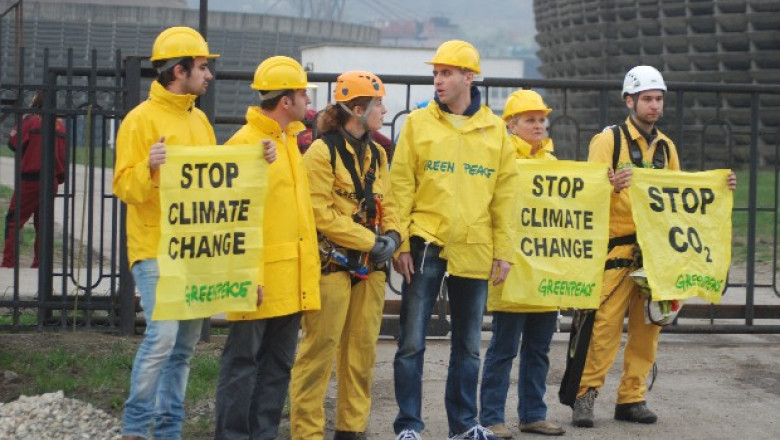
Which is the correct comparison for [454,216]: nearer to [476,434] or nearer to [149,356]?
[476,434]

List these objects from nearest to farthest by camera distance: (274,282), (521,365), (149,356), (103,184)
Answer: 1. (149,356)
2. (274,282)
3. (521,365)
4. (103,184)

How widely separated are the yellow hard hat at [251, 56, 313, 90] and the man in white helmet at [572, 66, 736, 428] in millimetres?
2231

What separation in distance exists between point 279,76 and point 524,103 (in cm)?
178

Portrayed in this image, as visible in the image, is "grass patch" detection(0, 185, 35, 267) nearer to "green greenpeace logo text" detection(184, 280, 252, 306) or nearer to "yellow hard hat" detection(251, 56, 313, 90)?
"yellow hard hat" detection(251, 56, 313, 90)

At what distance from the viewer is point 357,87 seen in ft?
24.5

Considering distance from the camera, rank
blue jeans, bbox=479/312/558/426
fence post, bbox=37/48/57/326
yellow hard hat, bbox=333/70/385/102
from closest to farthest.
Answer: yellow hard hat, bbox=333/70/385/102, blue jeans, bbox=479/312/558/426, fence post, bbox=37/48/57/326

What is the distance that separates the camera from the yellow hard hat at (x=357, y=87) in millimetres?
7473

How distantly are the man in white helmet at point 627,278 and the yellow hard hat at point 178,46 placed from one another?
267 centimetres

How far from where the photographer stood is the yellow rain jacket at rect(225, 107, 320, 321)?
22.7 feet

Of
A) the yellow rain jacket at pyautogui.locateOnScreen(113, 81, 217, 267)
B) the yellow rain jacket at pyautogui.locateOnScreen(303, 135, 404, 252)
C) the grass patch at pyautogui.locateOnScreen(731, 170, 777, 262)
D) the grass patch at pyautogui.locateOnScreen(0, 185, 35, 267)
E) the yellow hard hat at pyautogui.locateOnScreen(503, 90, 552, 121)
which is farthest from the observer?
the grass patch at pyautogui.locateOnScreen(731, 170, 777, 262)

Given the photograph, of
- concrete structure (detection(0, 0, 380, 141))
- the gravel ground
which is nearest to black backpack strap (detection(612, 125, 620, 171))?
the gravel ground

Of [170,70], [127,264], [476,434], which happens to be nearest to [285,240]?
[170,70]

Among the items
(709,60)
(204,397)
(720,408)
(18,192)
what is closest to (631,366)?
(720,408)

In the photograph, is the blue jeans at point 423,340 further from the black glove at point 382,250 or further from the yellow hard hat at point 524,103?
the yellow hard hat at point 524,103
